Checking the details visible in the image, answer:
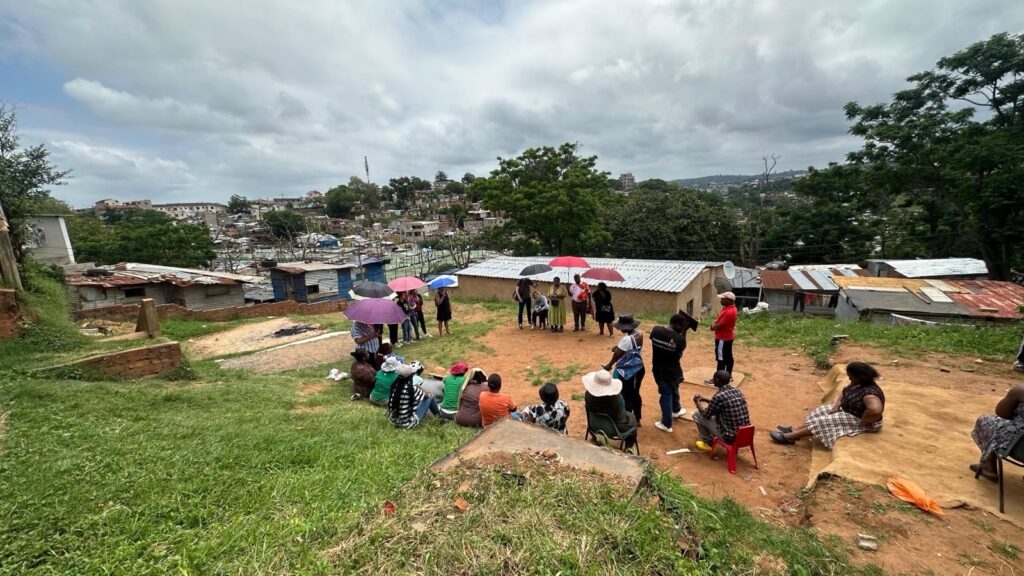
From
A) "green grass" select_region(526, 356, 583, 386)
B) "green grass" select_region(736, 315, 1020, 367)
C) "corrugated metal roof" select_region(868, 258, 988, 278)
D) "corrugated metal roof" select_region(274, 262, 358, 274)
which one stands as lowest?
"corrugated metal roof" select_region(868, 258, 988, 278)

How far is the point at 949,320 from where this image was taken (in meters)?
12.3

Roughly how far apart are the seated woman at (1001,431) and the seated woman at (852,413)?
2.70 ft

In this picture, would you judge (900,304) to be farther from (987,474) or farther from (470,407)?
(470,407)

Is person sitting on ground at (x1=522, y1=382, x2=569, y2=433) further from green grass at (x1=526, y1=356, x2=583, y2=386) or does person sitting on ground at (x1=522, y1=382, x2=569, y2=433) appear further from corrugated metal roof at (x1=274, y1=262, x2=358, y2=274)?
corrugated metal roof at (x1=274, y1=262, x2=358, y2=274)

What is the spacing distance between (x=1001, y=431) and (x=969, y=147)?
65.9 ft

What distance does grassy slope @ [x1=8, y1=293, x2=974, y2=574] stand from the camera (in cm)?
262

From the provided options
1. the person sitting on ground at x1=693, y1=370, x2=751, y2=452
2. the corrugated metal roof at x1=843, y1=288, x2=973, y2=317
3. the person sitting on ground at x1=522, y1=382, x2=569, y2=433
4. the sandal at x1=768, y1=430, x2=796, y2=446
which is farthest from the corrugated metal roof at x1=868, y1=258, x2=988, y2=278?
the person sitting on ground at x1=522, y1=382, x2=569, y2=433

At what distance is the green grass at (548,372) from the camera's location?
8.46 m

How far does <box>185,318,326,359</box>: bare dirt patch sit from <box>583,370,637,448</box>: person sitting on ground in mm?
10749

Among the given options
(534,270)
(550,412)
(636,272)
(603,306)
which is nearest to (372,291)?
(534,270)

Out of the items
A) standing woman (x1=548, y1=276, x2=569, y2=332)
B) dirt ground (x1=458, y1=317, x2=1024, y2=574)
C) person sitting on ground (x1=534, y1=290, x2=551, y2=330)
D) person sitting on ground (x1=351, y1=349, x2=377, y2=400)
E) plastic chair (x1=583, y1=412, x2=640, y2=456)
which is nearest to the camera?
dirt ground (x1=458, y1=317, x2=1024, y2=574)

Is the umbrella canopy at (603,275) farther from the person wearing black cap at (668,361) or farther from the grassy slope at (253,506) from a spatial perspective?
the grassy slope at (253,506)

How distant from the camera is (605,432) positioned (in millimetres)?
5059

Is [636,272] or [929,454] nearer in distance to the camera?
[929,454]
